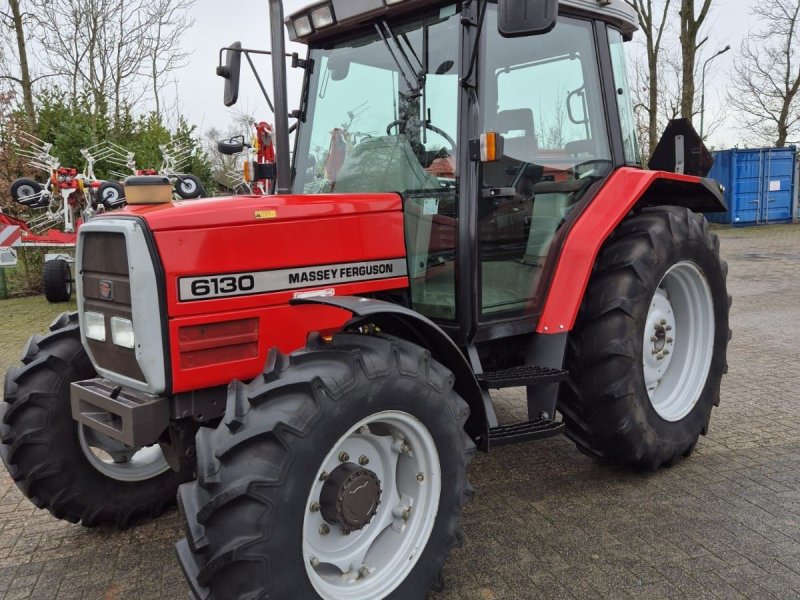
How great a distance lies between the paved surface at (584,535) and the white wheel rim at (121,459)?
0.84 ft

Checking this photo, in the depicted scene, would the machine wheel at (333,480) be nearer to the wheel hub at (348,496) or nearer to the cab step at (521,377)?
the wheel hub at (348,496)

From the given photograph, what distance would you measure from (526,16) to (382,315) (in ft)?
3.86

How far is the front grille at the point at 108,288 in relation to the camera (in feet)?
7.88

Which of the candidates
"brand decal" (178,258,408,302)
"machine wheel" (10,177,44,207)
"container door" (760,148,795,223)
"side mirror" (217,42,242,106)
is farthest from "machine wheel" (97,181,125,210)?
"container door" (760,148,795,223)

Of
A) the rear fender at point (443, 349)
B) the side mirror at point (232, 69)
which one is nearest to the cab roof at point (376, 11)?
the side mirror at point (232, 69)

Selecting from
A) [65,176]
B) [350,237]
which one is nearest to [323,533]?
[350,237]

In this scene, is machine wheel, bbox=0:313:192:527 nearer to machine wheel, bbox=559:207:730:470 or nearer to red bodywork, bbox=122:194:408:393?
red bodywork, bbox=122:194:408:393

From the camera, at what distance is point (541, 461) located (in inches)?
147

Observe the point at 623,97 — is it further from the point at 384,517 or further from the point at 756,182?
the point at 756,182

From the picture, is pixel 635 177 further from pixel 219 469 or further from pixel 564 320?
pixel 219 469

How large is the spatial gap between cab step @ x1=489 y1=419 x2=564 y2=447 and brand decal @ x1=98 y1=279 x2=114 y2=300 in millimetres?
1573

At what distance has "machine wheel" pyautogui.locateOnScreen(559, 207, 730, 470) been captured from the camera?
3.18 metres

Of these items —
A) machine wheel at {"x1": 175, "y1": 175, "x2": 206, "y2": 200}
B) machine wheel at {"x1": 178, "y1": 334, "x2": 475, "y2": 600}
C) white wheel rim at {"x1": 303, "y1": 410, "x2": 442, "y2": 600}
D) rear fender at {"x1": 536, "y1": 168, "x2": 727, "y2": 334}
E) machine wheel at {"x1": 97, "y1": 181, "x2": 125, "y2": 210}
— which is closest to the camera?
machine wheel at {"x1": 178, "y1": 334, "x2": 475, "y2": 600}

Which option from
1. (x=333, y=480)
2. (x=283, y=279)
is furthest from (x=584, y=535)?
(x=283, y=279)
